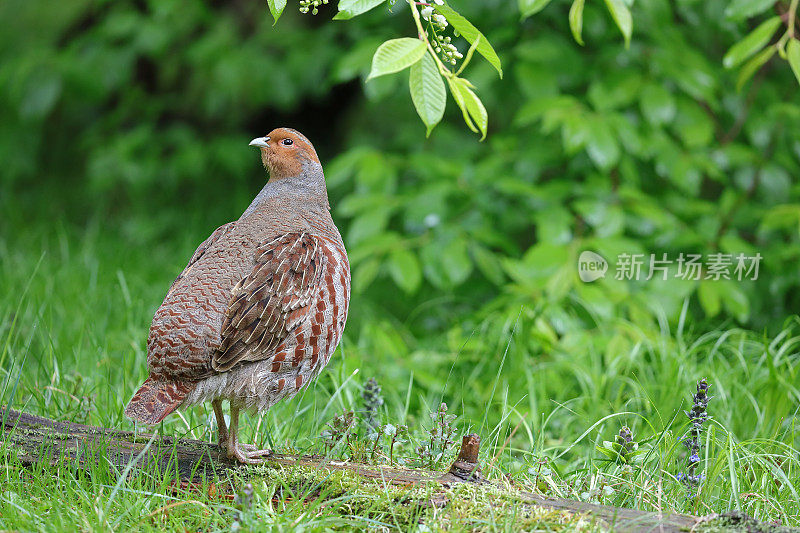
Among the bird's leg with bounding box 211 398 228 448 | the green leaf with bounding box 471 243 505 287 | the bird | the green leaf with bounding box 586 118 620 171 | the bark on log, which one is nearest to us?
the bark on log

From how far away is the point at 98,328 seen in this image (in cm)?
411

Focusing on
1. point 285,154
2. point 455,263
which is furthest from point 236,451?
point 455,263

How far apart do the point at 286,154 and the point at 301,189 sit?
15cm

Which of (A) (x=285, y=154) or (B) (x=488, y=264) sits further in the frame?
(B) (x=488, y=264)

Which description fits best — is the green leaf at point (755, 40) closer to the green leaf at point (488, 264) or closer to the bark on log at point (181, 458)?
the bark on log at point (181, 458)

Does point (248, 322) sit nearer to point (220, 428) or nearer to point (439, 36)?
point (220, 428)

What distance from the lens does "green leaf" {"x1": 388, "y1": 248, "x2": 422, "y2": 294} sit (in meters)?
4.13

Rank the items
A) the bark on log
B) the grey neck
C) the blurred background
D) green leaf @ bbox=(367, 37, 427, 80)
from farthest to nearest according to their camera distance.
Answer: the blurred background, the grey neck, the bark on log, green leaf @ bbox=(367, 37, 427, 80)

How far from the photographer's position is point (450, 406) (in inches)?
154

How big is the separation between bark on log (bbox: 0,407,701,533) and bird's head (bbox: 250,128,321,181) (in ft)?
3.57

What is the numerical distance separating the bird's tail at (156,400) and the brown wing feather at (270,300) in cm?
13

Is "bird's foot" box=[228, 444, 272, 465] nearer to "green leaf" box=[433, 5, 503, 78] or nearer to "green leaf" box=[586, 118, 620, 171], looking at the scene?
"green leaf" box=[433, 5, 503, 78]

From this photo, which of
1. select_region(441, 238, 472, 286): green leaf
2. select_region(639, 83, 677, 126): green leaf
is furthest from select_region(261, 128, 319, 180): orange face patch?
select_region(639, 83, 677, 126): green leaf

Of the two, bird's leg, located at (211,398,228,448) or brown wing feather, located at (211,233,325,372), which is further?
bird's leg, located at (211,398,228,448)
